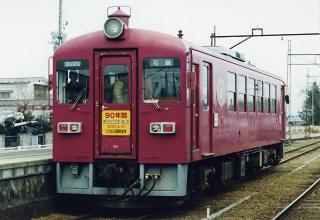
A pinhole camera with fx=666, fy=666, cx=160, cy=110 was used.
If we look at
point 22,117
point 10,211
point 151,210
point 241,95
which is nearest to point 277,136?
point 241,95

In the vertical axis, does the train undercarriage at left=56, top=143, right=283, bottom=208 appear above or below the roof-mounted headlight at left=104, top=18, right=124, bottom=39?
below

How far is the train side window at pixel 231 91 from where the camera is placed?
50.5ft

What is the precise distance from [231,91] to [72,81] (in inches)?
177

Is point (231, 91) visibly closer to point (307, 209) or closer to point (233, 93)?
point (233, 93)

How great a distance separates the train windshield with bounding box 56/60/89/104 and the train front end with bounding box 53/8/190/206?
2 cm

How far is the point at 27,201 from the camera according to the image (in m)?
11.7

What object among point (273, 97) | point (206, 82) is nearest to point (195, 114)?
Result: point (206, 82)

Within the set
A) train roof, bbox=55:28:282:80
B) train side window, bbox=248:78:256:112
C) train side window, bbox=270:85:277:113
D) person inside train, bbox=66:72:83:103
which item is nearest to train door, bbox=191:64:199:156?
train roof, bbox=55:28:282:80

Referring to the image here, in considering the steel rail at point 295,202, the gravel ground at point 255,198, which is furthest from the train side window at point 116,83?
the steel rail at point 295,202

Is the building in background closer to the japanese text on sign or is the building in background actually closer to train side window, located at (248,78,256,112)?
→ train side window, located at (248,78,256,112)

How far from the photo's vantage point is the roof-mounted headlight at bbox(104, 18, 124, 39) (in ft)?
40.0

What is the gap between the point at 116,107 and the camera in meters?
12.1

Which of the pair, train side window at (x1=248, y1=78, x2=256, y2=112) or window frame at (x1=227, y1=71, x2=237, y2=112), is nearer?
window frame at (x1=227, y1=71, x2=237, y2=112)

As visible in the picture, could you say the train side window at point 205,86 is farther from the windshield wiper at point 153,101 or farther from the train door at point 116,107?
the train door at point 116,107
